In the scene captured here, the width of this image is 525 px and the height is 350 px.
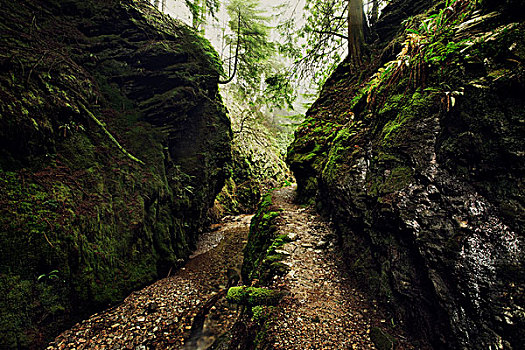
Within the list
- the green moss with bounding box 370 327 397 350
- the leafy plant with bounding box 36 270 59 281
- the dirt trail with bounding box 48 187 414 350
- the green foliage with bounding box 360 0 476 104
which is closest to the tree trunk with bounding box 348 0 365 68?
the green foliage with bounding box 360 0 476 104

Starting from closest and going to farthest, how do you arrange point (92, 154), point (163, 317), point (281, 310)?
point (281, 310) → point (163, 317) → point (92, 154)

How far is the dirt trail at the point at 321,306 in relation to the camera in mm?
2523

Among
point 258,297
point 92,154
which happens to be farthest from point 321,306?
point 92,154

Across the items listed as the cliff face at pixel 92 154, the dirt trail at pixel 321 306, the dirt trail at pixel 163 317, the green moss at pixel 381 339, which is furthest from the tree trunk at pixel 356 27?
the dirt trail at pixel 163 317

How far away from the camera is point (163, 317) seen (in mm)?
4625

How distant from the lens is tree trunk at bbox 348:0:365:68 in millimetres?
7125

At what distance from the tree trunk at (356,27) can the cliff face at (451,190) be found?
3680 millimetres

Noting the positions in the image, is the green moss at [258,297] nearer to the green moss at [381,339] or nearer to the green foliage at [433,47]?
the green moss at [381,339]

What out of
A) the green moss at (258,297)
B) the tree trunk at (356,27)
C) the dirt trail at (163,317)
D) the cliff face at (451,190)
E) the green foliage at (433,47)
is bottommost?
the dirt trail at (163,317)

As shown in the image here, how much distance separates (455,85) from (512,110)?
2.54ft

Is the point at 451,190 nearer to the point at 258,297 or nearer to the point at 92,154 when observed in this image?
the point at 258,297

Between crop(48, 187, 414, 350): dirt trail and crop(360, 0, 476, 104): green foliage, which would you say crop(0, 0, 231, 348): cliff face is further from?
crop(360, 0, 476, 104): green foliage

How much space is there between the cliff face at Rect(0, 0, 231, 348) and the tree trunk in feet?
20.6

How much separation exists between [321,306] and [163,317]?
390cm
